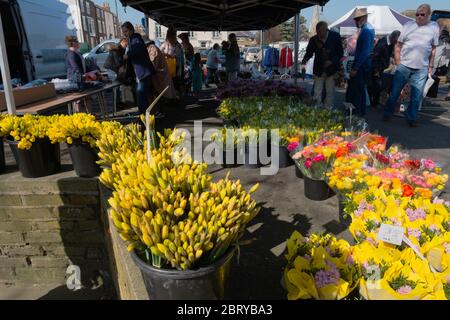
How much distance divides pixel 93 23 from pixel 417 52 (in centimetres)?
6510

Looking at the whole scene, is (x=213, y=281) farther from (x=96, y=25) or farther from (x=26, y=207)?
(x=96, y=25)

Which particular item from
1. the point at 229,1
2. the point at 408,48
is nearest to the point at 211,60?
the point at 229,1

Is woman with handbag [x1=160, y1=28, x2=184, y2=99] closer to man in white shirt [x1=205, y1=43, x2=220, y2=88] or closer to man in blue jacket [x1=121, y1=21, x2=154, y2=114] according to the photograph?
man in blue jacket [x1=121, y1=21, x2=154, y2=114]

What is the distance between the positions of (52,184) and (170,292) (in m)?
2.40

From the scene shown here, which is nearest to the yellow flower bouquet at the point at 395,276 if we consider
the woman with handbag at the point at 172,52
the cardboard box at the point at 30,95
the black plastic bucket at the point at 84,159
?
the black plastic bucket at the point at 84,159

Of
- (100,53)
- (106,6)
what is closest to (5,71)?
(100,53)

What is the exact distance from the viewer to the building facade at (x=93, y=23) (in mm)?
48250

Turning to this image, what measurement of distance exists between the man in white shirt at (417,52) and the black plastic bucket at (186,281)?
6028mm

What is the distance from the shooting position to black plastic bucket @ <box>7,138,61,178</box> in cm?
336

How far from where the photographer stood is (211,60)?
1427 centimetres

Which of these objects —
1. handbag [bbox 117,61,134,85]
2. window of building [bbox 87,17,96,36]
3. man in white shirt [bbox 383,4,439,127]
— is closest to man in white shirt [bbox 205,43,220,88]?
handbag [bbox 117,61,134,85]

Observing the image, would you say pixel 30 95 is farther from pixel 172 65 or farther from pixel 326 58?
pixel 326 58

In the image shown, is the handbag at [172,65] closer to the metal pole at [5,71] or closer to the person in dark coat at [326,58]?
the person in dark coat at [326,58]

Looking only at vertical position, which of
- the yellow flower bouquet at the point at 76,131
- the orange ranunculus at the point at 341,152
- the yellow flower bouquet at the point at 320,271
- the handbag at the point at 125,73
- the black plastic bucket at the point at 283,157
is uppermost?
the handbag at the point at 125,73
